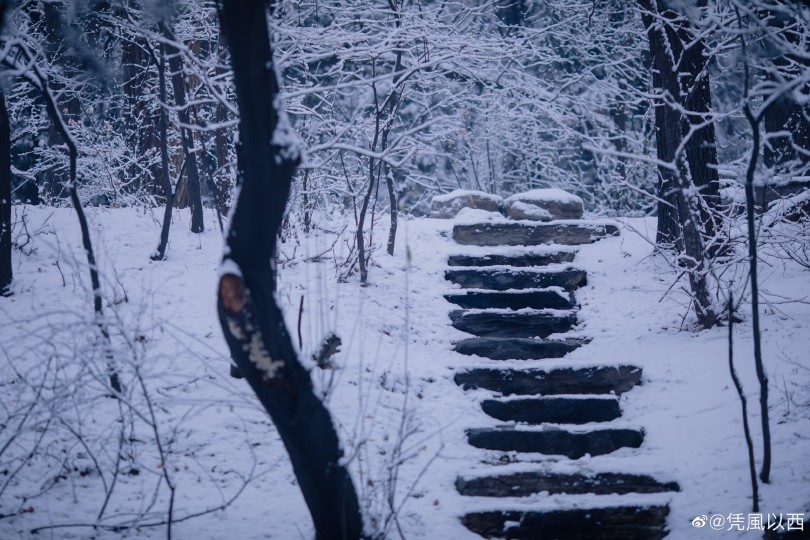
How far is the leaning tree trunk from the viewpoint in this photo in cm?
291

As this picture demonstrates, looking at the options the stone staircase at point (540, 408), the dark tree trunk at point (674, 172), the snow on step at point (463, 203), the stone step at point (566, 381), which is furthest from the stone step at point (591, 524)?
the snow on step at point (463, 203)

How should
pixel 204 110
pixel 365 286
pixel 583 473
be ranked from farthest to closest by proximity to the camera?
pixel 204 110, pixel 365 286, pixel 583 473

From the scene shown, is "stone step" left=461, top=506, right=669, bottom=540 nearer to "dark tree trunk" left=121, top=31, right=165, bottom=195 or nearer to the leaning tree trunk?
the leaning tree trunk

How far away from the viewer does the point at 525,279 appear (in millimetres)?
7289

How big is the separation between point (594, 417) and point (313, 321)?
250 cm

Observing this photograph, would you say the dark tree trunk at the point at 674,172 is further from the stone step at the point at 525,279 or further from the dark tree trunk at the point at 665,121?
the stone step at the point at 525,279

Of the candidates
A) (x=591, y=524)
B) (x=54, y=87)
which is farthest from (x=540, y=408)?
(x=54, y=87)

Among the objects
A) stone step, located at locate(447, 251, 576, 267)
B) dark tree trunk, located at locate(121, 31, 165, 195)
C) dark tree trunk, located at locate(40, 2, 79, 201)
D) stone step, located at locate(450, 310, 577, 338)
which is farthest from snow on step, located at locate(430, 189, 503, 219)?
dark tree trunk, located at locate(40, 2, 79, 201)

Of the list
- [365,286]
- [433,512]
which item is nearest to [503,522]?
[433,512]

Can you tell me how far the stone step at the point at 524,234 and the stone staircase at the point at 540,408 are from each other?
13 mm

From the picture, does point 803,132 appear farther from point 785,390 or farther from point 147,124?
point 147,124

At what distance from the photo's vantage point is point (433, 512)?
160 inches

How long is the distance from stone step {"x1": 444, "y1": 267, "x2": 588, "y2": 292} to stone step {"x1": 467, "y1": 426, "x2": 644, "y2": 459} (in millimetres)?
2641

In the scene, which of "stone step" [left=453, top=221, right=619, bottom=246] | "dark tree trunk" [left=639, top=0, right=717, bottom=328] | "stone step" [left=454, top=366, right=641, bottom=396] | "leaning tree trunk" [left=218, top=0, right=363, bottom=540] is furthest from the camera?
"stone step" [left=453, top=221, right=619, bottom=246]
